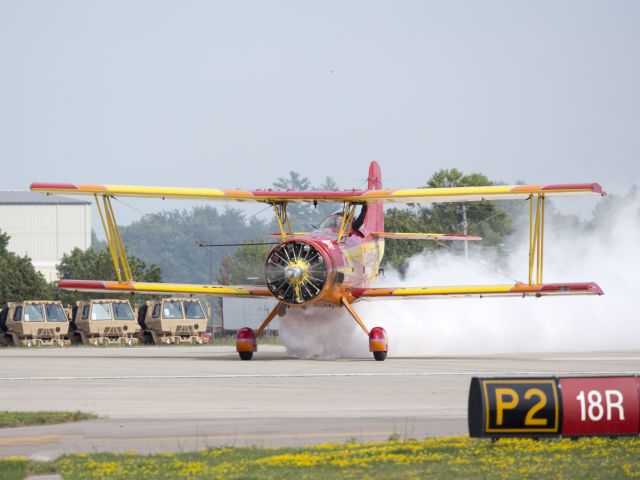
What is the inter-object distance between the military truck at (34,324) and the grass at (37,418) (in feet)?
106

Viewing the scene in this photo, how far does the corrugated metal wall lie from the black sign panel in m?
147


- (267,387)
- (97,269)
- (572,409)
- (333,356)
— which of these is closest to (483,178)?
(97,269)

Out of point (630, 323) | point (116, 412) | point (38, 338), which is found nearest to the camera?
point (116, 412)

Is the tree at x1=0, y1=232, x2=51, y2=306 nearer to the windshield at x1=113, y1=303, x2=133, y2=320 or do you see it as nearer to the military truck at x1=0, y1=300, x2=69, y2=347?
the windshield at x1=113, y1=303, x2=133, y2=320

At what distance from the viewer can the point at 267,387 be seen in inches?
860

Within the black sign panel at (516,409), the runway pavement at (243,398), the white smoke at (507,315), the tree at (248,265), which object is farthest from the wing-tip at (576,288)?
the tree at (248,265)

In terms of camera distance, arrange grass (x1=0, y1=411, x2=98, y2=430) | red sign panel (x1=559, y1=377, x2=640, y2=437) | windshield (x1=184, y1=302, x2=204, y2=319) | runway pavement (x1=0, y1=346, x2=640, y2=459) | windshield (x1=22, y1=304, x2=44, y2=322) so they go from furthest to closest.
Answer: windshield (x1=184, y1=302, x2=204, y2=319)
windshield (x1=22, y1=304, x2=44, y2=322)
grass (x1=0, y1=411, x2=98, y2=430)
runway pavement (x1=0, y1=346, x2=640, y2=459)
red sign panel (x1=559, y1=377, x2=640, y2=437)

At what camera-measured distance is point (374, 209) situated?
125ft

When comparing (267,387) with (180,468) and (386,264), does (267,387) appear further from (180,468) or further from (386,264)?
(386,264)

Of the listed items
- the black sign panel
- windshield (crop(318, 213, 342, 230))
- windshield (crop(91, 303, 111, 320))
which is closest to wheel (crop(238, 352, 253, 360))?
windshield (crop(318, 213, 342, 230))

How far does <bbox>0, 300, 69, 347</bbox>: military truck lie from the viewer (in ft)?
160

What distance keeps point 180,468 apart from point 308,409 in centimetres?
572

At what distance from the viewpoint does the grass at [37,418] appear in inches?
632

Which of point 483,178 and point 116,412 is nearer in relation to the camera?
point 116,412
